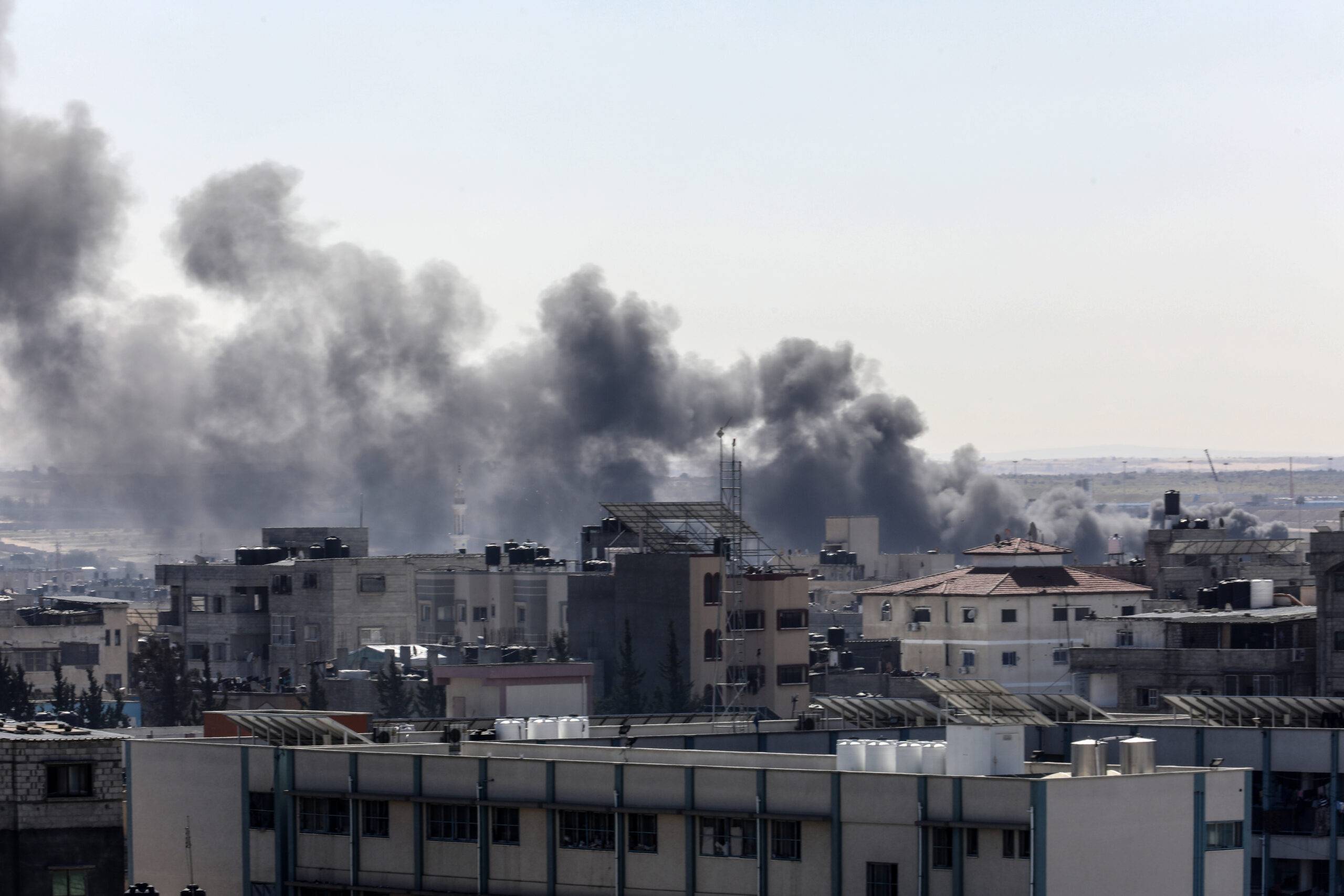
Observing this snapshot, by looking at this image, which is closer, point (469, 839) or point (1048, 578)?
point (469, 839)

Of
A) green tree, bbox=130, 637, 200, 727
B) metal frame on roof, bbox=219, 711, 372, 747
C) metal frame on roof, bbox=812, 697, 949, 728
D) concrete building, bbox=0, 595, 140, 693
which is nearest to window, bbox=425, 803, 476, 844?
metal frame on roof, bbox=219, 711, 372, 747

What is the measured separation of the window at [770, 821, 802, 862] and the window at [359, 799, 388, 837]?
6.57m

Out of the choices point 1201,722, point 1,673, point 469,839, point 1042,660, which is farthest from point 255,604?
point 469,839

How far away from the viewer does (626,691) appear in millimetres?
95125

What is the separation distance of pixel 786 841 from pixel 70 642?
87028mm

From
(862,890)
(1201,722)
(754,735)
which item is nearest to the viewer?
(862,890)

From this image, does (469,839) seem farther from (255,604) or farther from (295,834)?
(255,604)

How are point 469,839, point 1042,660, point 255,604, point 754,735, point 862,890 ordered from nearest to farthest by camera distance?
point 862,890
point 469,839
point 754,735
point 1042,660
point 255,604

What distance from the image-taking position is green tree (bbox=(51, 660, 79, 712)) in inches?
3639

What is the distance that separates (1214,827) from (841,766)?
16.2 feet

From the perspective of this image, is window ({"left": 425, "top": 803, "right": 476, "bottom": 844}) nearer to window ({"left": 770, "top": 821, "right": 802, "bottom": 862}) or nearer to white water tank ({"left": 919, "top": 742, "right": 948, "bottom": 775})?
window ({"left": 770, "top": 821, "right": 802, "bottom": 862})

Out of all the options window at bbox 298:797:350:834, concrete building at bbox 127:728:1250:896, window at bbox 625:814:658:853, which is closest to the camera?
concrete building at bbox 127:728:1250:896

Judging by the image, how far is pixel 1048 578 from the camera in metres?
106

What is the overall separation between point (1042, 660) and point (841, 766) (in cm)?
7058
